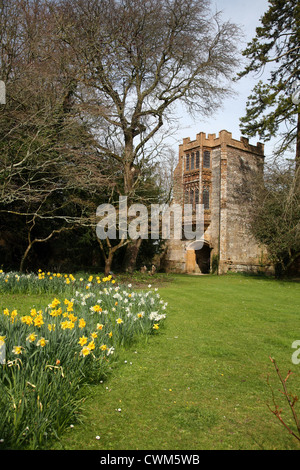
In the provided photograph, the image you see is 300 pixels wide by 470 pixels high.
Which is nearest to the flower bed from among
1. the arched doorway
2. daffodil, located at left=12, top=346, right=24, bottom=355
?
daffodil, located at left=12, top=346, right=24, bottom=355

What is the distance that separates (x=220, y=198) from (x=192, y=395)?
22350mm

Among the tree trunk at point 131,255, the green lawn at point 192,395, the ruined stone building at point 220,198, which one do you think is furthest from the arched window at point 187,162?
the green lawn at point 192,395

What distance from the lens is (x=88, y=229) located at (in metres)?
14.3

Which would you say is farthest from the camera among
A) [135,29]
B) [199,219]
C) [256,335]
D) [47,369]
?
[199,219]

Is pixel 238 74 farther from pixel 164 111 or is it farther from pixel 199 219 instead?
pixel 199 219

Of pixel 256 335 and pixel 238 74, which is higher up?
pixel 238 74

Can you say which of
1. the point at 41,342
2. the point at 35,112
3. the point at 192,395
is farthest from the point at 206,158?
the point at 41,342

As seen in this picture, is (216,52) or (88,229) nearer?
(88,229)

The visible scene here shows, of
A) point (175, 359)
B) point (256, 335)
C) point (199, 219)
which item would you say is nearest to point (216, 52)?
point (199, 219)

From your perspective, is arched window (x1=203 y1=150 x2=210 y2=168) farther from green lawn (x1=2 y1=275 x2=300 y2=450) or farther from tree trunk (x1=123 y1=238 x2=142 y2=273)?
green lawn (x1=2 y1=275 x2=300 y2=450)

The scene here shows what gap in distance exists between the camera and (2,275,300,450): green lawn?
8.63 feet

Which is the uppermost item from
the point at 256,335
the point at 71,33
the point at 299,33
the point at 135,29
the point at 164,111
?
the point at 299,33

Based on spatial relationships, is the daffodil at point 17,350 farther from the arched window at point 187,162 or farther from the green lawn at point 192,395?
the arched window at point 187,162

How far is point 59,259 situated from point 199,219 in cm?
1155
